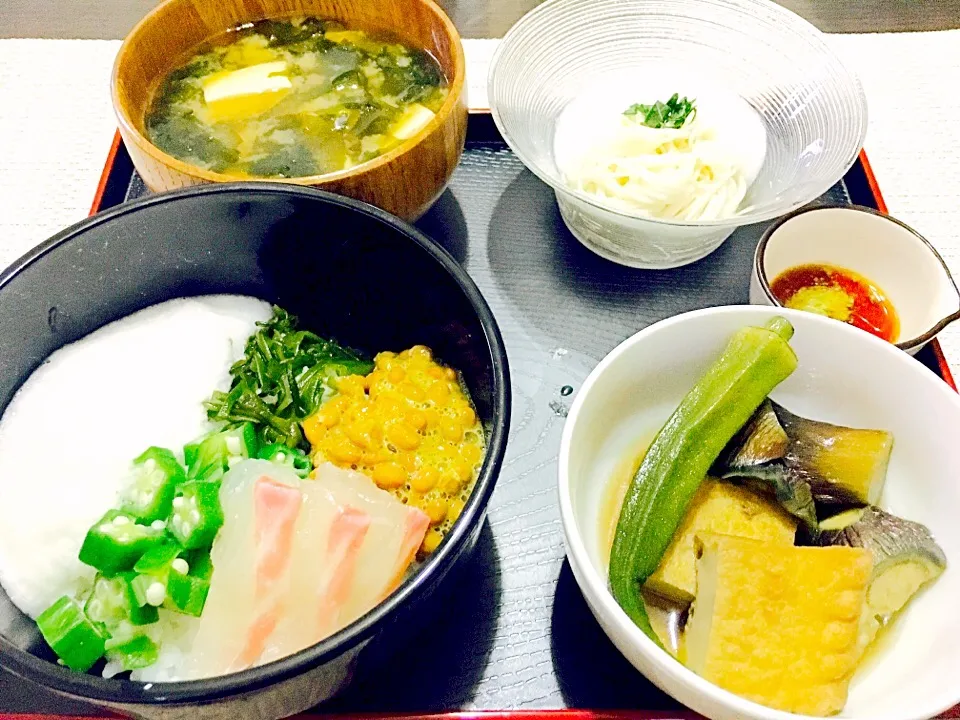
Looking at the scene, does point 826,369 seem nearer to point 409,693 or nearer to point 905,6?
point 409,693

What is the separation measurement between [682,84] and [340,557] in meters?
1.28

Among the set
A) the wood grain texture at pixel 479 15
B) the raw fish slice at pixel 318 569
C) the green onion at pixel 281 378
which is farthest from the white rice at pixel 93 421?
the wood grain texture at pixel 479 15

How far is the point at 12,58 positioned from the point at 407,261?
1539 millimetres

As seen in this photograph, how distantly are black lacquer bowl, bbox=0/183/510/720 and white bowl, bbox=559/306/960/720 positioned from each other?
155mm

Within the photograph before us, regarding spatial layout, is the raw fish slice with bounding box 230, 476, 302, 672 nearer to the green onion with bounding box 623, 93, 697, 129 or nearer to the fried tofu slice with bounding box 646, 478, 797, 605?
the fried tofu slice with bounding box 646, 478, 797, 605

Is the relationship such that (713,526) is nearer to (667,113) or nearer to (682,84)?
(667,113)

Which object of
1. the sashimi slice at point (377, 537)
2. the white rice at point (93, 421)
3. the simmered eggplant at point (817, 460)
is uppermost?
the white rice at point (93, 421)

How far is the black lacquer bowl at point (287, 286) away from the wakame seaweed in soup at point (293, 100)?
0.74 feet

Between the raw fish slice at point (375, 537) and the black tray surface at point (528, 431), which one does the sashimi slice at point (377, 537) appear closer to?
the raw fish slice at point (375, 537)

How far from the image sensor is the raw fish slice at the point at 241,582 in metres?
0.81

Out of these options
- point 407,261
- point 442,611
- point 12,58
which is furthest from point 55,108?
point 442,611

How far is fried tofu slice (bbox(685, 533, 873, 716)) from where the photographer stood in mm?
791

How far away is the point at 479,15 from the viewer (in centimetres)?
204

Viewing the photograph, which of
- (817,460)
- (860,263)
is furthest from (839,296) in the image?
(817,460)
